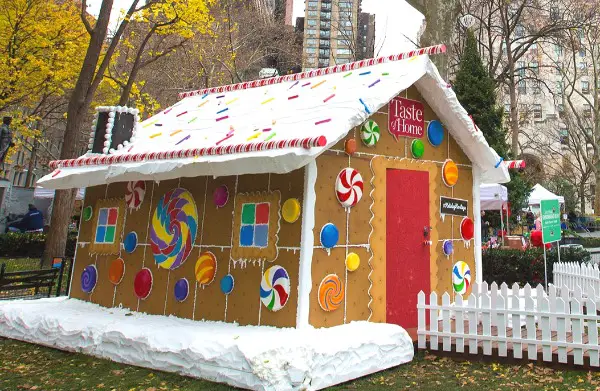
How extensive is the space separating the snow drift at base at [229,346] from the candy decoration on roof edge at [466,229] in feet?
8.44

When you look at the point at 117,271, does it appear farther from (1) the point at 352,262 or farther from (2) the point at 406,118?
(2) the point at 406,118

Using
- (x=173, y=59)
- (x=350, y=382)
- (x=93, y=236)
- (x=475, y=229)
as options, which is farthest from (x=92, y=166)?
(x=173, y=59)

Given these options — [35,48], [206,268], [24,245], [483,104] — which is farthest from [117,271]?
[483,104]

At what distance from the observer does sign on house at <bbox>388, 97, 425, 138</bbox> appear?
24.6 feet

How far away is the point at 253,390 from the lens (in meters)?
5.09

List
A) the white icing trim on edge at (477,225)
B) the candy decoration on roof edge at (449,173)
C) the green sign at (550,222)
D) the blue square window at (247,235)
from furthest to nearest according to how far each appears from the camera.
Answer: the green sign at (550,222)
the white icing trim on edge at (477,225)
the candy decoration on roof edge at (449,173)
the blue square window at (247,235)

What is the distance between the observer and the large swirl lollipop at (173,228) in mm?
7223

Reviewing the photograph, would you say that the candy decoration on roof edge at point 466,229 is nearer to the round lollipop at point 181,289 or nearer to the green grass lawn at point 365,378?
the green grass lawn at point 365,378

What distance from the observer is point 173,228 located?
→ 743cm

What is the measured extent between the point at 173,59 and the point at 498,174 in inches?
948

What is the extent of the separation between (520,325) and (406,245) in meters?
1.92

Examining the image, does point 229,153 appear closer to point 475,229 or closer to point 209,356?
point 209,356

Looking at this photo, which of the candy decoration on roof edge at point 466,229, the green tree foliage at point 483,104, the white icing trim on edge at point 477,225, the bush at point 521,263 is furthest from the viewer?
the green tree foliage at point 483,104

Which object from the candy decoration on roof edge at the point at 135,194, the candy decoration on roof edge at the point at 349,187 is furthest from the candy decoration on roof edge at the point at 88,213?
the candy decoration on roof edge at the point at 349,187
